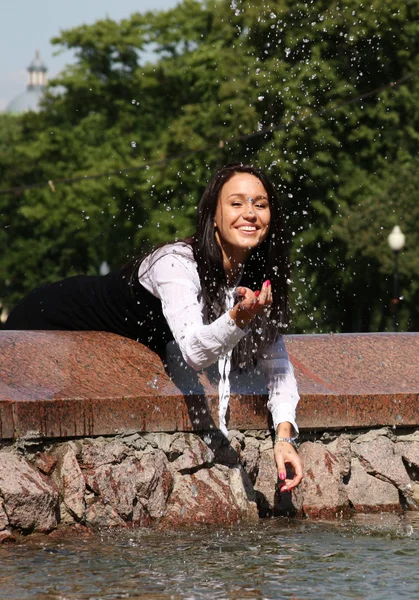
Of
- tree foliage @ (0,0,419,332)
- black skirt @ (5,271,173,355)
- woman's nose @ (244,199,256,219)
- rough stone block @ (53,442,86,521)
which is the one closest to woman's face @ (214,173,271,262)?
woman's nose @ (244,199,256,219)

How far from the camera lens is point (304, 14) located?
21.7m

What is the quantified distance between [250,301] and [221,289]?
Answer: 771 mm

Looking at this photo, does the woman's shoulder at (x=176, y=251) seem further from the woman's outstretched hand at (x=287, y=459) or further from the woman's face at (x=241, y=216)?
the woman's outstretched hand at (x=287, y=459)

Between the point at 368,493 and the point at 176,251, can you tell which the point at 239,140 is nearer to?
the point at 368,493

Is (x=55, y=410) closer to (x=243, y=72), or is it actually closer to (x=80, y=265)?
(x=243, y=72)

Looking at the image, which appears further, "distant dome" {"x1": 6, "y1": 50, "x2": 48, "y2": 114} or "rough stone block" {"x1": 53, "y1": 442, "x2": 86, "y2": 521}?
"distant dome" {"x1": 6, "y1": 50, "x2": 48, "y2": 114}

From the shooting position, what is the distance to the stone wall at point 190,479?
15.6 ft

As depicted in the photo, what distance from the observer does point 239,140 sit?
89.6ft

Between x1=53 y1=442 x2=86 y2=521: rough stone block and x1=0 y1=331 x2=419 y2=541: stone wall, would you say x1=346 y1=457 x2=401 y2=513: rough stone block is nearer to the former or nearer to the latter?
x1=0 y1=331 x2=419 y2=541: stone wall

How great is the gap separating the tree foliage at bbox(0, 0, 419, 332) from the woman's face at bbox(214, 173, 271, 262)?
11.1 m

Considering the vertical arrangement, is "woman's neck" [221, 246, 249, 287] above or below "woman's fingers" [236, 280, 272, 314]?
above

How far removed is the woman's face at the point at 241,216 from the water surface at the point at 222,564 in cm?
104

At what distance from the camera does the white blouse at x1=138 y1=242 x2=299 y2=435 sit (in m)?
4.59

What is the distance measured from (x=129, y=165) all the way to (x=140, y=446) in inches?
1202
